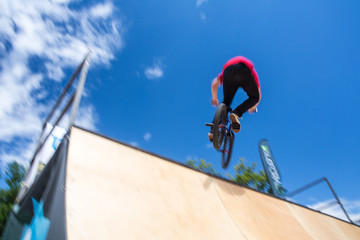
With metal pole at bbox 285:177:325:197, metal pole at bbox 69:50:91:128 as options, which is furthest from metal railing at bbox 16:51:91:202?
metal pole at bbox 285:177:325:197

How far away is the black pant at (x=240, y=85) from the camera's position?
10.1ft

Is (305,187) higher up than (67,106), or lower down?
higher up

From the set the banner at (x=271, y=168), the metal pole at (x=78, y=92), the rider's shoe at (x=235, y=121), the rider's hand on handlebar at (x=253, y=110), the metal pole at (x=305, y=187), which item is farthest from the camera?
the banner at (x=271, y=168)

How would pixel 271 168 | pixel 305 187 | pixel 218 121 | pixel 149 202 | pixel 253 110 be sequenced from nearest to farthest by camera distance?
pixel 149 202
pixel 218 121
pixel 253 110
pixel 305 187
pixel 271 168

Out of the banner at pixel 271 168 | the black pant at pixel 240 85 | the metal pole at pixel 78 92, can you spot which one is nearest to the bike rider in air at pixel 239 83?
the black pant at pixel 240 85

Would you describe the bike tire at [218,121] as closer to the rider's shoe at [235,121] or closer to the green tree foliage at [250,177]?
the rider's shoe at [235,121]

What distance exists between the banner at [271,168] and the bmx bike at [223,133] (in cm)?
723

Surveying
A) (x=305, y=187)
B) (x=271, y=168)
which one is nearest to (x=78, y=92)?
(x=305, y=187)

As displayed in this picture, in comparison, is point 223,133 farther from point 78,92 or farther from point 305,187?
point 305,187

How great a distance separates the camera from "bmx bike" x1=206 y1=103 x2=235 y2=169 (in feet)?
10.7

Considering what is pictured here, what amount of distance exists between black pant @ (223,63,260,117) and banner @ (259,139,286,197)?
8151mm

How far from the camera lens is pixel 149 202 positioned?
74.9 inches

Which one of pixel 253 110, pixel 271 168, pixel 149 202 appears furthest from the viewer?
pixel 271 168

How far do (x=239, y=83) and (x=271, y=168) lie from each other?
30.2 ft
